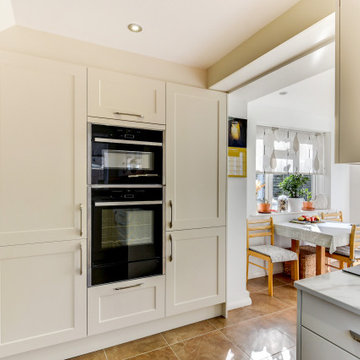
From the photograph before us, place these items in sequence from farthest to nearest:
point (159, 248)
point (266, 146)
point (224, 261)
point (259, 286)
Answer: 1. point (266, 146)
2. point (259, 286)
3. point (224, 261)
4. point (159, 248)

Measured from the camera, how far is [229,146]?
2.58 metres

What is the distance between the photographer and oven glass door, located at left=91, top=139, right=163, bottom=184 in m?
1.92

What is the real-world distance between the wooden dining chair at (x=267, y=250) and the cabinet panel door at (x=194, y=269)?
34.5 inches

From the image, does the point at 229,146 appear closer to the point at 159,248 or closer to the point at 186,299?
the point at 159,248

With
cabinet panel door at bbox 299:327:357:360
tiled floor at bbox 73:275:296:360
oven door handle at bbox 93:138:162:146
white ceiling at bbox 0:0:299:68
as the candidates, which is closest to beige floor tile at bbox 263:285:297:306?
tiled floor at bbox 73:275:296:360

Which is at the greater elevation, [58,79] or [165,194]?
[58,79]

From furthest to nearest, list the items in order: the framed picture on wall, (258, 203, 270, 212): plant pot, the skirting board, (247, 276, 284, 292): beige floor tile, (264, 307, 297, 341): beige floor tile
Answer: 1. (258, 203, 270, 212): plant pot
2. (247, 276, 284, 292): beige floor tile
3. the framed picture on wall
4. (264, 307, 297, 341): beige floor tile
5. the skirting board

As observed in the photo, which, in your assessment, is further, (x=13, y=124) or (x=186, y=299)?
(x=186, y=299)

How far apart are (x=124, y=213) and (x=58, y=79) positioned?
1095mm

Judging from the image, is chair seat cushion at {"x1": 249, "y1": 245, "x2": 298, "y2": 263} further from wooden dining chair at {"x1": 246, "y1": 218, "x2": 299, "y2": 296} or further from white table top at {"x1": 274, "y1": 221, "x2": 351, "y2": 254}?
white table top at {"x1": 274, "y1": 221, "x2": 351, "y2": 254}

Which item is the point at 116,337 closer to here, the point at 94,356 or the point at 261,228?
the point at 94,356

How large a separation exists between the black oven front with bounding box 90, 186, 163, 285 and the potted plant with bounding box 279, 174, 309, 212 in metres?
2.46

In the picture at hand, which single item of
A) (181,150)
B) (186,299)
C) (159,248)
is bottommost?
(186,299)

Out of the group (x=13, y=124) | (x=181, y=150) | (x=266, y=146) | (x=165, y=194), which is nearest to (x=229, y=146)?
(x=181, y=150)
